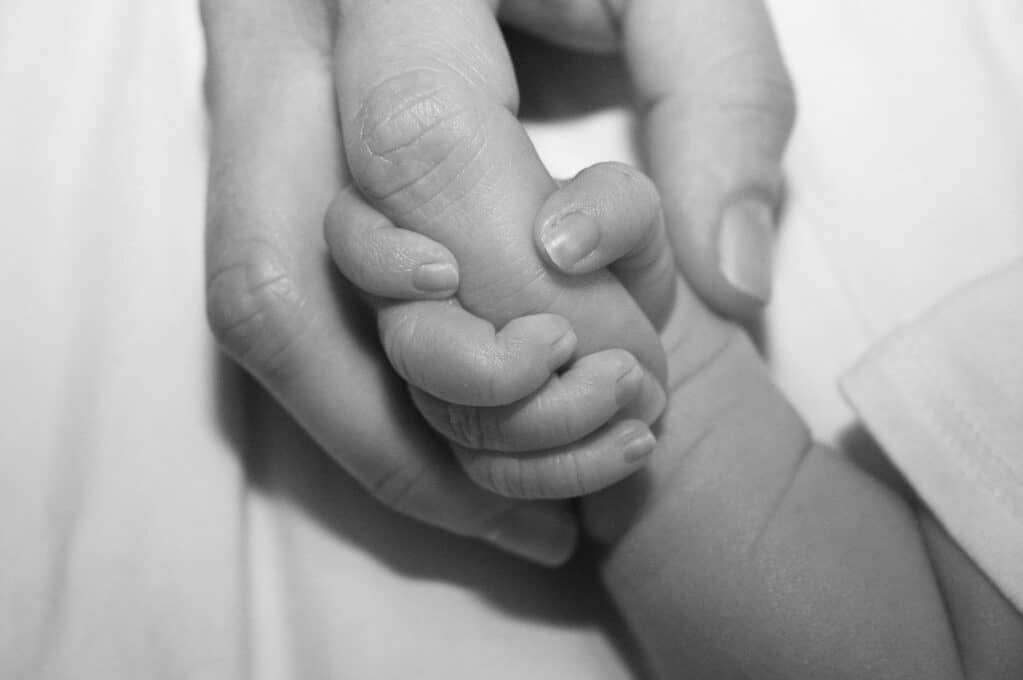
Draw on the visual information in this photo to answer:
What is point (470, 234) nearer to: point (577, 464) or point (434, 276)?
point (434, 276)

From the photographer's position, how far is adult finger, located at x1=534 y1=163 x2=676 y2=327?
0.65 metres

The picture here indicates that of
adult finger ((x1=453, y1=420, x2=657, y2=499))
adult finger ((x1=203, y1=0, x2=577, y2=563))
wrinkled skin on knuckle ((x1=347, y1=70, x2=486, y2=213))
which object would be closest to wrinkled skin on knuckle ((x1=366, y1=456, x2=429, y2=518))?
adult finger ((x1=203, y1=0, x2=577, y2=563))

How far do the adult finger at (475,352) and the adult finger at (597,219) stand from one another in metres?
0.05

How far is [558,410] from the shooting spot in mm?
667

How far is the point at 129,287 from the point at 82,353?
0.08 m

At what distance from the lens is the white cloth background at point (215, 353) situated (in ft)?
2.82

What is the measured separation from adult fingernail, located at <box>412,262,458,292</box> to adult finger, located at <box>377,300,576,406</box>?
0.05 ft

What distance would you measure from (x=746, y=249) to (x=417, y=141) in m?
0.37

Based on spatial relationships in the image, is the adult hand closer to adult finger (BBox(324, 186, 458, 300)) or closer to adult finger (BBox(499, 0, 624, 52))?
adult finger (BBox(499, 0, 624, 52))

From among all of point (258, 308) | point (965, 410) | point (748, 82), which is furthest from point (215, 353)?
point (965, 410)

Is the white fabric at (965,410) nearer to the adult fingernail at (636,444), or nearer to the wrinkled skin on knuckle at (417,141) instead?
the adult fingernail at (636,444)

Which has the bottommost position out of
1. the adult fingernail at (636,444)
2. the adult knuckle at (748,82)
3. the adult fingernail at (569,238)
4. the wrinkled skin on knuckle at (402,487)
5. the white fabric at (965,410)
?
the wrinkled skin on knuckle at (402,487)

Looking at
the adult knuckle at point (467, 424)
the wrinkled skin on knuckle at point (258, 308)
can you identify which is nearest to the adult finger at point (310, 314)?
the wrinkled skin on knuckle at point (258, 308)

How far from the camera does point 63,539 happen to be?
0.87m
